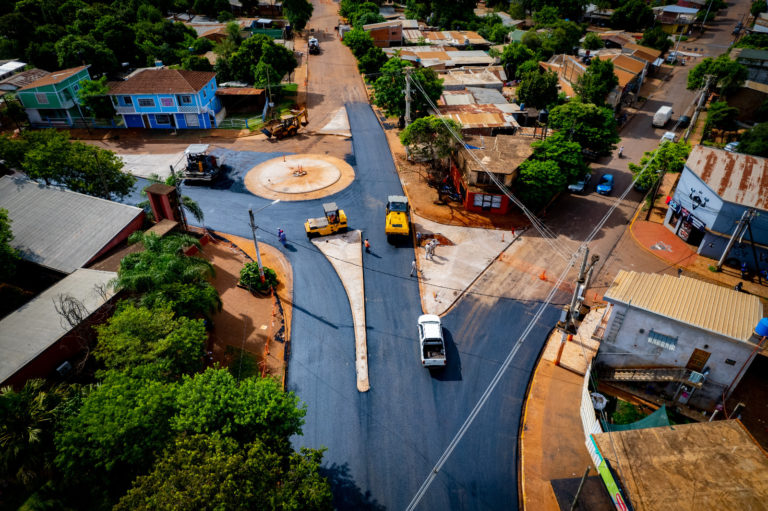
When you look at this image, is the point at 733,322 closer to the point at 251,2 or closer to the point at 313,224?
the point at 313,224

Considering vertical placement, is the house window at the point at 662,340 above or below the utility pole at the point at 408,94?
below

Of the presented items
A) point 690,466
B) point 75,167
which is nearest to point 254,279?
point 75,167

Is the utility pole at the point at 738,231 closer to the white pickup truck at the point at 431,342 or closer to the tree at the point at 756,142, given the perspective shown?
the tree at the point at 756,142

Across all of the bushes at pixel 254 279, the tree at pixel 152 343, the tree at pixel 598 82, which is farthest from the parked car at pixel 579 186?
the tree at pixel 152 343

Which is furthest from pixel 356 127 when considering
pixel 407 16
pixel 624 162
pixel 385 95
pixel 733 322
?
pixel 407 16

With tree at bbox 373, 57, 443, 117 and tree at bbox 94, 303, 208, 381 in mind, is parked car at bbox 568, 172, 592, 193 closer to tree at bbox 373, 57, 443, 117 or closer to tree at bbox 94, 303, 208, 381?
tree at bbox 373, 57, 443, 117

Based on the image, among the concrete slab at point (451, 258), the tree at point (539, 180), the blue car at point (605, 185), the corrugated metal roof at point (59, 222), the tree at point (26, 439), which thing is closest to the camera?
the tree at point (26, 439)

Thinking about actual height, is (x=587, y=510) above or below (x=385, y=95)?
below
